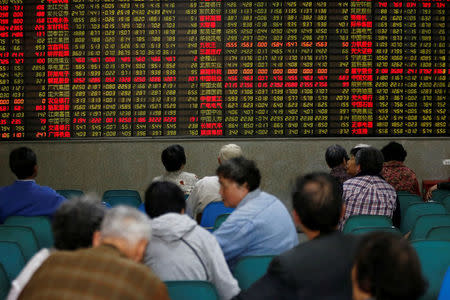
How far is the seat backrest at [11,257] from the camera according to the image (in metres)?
3.21

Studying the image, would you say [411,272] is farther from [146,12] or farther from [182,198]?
[146,12]

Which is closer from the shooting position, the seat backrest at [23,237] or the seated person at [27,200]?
the seat backrest at [23,237]

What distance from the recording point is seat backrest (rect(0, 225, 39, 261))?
3.55 meters

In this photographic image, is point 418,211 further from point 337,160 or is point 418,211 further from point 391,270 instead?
point 391,270

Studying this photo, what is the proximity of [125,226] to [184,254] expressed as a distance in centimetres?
64

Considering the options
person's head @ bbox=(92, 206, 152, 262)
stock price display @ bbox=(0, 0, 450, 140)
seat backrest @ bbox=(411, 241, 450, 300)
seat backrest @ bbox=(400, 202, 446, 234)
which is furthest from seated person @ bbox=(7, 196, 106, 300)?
stock price display @ bbox=(0, 0, 450, 140)

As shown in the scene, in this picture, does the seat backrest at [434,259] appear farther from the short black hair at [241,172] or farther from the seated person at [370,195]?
the seated person at [370,195]

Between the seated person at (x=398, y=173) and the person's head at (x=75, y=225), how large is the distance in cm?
453

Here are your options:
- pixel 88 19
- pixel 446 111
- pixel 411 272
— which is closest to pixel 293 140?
pixel 446 111

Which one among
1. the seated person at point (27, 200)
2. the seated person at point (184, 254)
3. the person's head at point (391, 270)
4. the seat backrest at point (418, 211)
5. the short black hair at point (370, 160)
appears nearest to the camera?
the person's head at point (391, 270)

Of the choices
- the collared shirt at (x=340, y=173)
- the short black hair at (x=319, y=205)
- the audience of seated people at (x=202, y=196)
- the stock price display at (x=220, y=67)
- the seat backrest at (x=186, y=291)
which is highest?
the stock price display at (x=220, y=67)

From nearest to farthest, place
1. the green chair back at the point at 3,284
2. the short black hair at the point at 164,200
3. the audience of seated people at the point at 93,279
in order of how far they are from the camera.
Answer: the audience of seated people at the point at 93,279 < the green chair back at the point at 3,284 < the short black hair at the point at 164,200

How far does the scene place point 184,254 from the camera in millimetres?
2686

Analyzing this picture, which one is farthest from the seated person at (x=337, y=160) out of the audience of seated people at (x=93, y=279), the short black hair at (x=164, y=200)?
the audience of seated people at (x=93, y=279)
